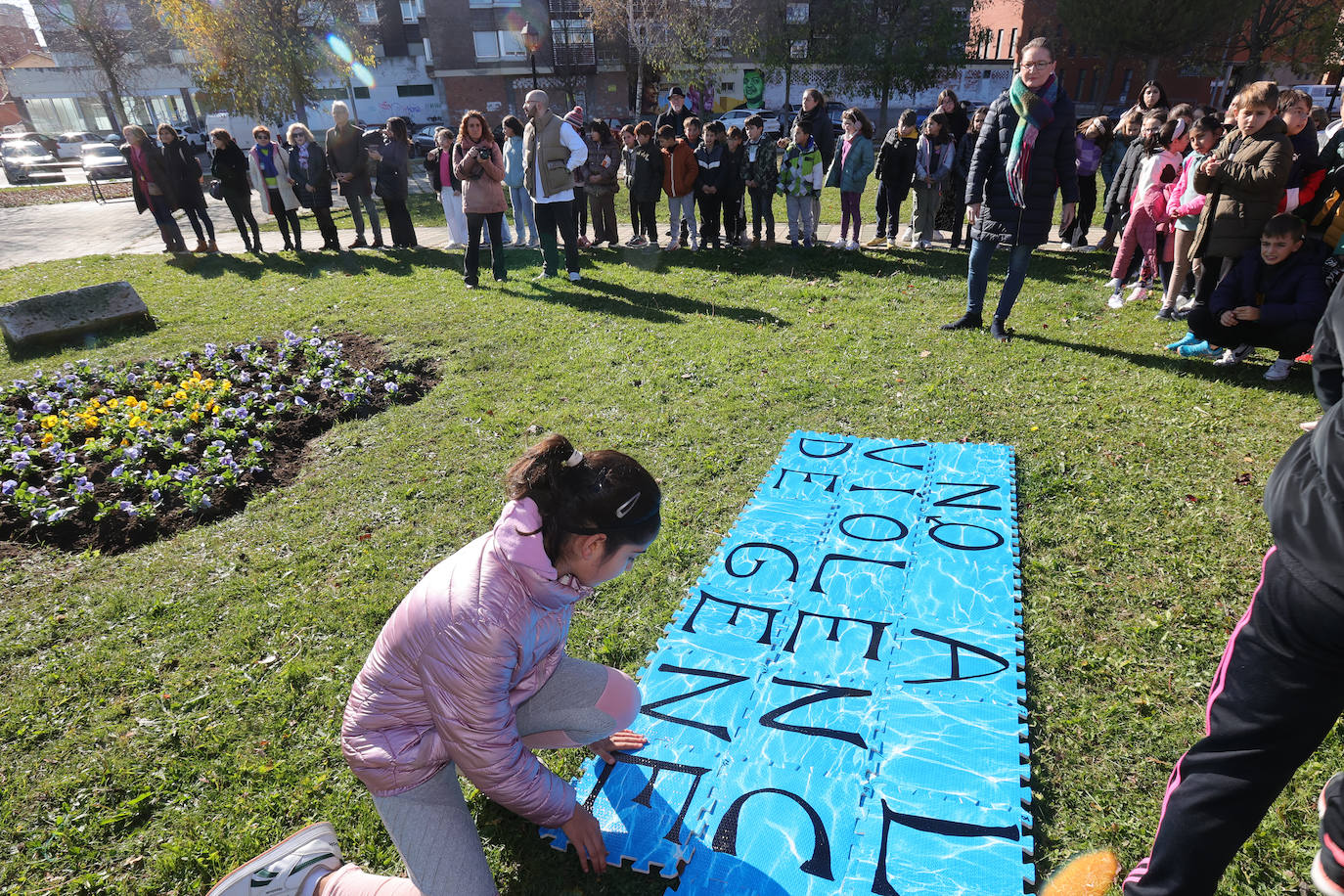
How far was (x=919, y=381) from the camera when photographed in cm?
615

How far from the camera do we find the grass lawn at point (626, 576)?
269 cm

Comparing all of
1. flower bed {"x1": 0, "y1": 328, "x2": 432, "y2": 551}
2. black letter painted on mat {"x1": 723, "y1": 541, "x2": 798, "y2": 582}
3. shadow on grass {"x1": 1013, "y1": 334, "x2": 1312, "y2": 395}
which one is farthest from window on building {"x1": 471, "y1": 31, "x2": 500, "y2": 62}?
black letter painted on mat {"x1": 723, "y1": 541, "x2": 798, "y2": 582}

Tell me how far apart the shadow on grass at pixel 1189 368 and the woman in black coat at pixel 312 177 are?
10644 millimetres

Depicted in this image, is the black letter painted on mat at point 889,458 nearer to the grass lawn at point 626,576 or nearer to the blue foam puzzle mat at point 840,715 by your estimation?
the grass lawn at point 626,576

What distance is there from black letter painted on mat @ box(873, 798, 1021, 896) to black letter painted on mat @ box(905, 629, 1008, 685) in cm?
68

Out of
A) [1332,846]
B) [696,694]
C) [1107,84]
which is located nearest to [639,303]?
[696,694]

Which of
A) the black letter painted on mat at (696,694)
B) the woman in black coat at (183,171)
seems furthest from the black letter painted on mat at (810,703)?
the woman in black coat at (183,171)

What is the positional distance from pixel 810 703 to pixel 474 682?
1.62m

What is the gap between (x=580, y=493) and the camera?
6.59ft

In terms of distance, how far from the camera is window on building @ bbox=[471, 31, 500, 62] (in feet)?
147

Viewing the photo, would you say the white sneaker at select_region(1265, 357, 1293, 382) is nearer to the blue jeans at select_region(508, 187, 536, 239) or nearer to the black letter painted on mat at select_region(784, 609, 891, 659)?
the black letter painted on mat at select_region(784, 609, 891, 659)

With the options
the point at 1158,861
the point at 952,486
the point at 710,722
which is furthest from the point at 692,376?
the point at 1158,861

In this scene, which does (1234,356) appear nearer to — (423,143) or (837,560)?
(837,560)

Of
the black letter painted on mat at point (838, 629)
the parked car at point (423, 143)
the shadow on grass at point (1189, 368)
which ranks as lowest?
the black letter painted on mat at point (838, 629)
